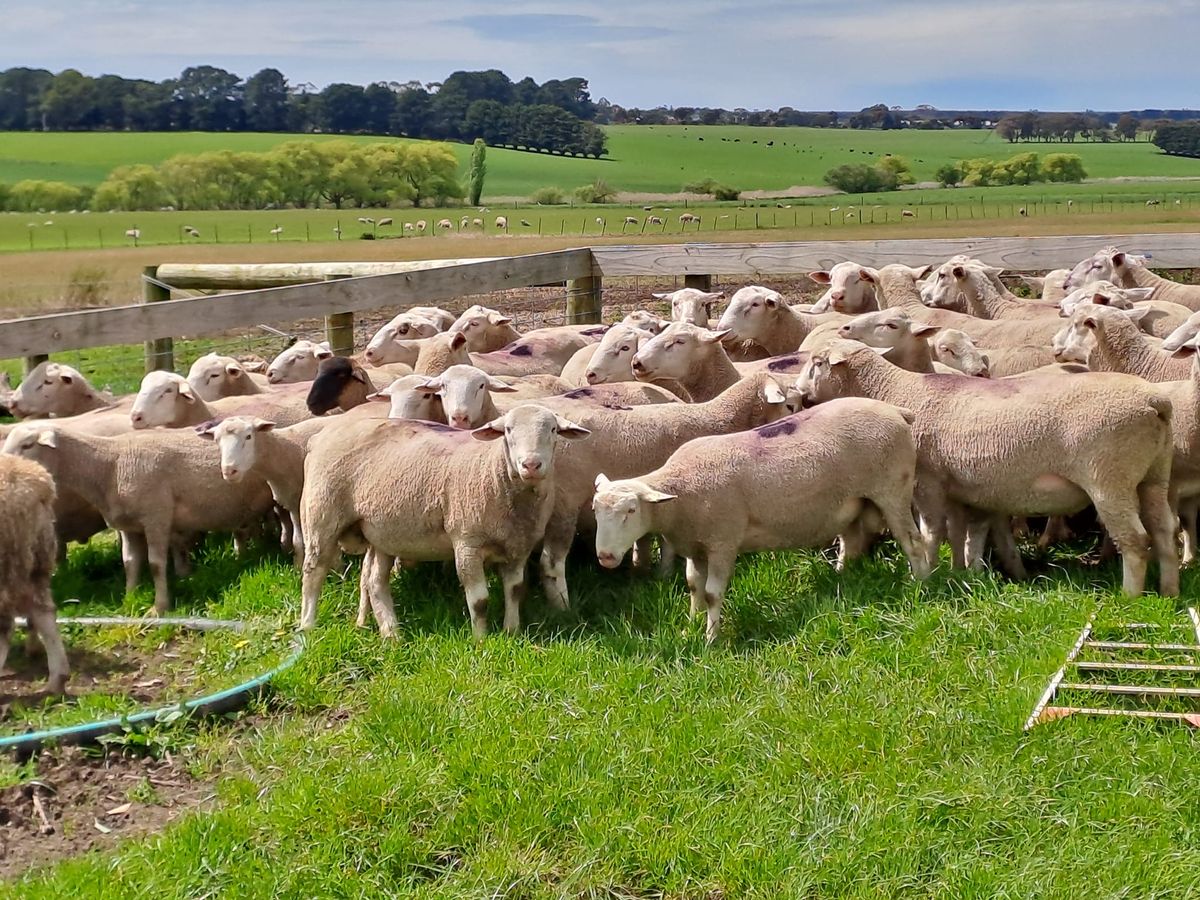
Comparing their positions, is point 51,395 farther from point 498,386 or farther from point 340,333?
point 498,386

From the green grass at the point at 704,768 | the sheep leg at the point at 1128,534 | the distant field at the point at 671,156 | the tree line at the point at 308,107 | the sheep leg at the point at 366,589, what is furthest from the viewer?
the tree line at the point at 308,107

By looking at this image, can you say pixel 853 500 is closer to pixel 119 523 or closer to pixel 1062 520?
pixel 1062 520

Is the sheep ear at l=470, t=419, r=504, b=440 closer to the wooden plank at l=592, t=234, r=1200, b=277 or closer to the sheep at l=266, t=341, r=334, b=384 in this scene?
the sheep at l=266, t=341, r=334, b=384

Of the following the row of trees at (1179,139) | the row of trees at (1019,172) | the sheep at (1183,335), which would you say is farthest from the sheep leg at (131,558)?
the row of trees at (1179,139)

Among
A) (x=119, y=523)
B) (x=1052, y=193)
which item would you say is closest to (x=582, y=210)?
(x=1052, y=193)

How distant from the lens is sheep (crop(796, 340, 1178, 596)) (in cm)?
589

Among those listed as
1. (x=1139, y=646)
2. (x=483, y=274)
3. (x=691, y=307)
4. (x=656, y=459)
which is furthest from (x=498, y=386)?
(x=483, y=274)

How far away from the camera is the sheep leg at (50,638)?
606cm

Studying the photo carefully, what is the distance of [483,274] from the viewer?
450 inches

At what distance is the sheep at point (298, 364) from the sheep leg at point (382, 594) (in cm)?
370

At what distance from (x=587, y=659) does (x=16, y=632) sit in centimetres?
347

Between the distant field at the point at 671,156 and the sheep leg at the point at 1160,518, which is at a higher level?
the distant field at the point at 671,156

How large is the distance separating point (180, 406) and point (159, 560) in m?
1.26

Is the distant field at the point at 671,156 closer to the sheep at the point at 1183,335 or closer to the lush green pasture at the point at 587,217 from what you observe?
the lush green pasture at the point at 587,217
